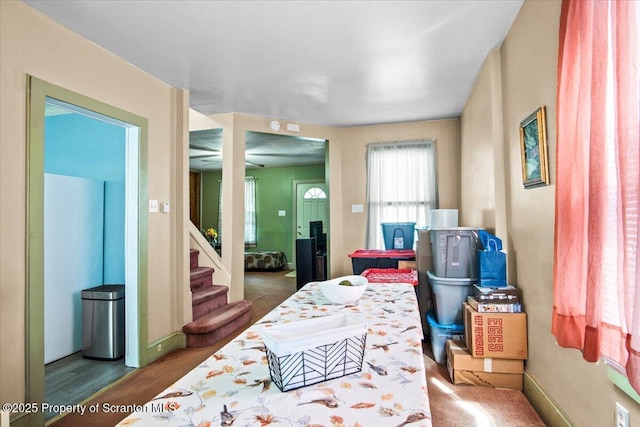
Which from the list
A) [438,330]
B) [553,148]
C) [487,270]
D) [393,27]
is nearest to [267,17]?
[393,27]

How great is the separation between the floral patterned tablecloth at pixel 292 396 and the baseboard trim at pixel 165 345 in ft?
7.31

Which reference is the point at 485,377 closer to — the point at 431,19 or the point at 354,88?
the point at 431,19

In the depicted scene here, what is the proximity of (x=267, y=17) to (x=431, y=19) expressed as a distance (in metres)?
1.08

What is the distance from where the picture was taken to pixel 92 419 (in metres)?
2.02

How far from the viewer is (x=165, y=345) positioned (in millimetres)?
A: 3002

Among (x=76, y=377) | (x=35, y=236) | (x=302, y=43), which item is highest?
(x=302, y=43)

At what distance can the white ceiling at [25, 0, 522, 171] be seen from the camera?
6.64 feet

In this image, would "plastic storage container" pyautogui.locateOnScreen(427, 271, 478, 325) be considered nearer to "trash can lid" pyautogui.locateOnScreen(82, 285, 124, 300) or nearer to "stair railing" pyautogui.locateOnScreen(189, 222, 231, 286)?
"stair railing" pyautogui.locateOnScreen(189, 222, 231, 286)

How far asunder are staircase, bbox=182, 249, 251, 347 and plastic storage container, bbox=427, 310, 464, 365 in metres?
2.06

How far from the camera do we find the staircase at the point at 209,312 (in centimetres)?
316

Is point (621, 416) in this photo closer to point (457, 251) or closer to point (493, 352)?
point (493, 352)

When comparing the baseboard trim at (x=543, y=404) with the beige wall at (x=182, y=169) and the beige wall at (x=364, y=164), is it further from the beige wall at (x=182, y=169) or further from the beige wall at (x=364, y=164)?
the beige wall at (x=364, y=164)

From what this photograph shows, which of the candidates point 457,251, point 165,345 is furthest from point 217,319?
point 457,251

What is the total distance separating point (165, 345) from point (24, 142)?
6.53 feet
